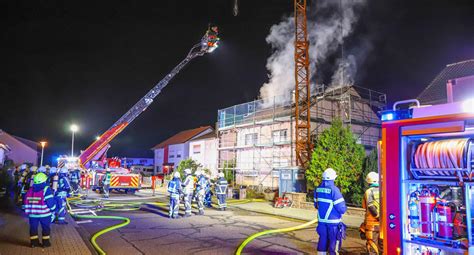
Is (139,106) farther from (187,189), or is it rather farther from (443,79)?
(443,79)

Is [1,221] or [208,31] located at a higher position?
[208,31]

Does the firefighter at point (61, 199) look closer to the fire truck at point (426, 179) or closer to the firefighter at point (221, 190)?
the firefighter at point (221, 190)

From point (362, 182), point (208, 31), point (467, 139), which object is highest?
point (208, 31)

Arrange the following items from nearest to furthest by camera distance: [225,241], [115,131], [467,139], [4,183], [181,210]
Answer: [467,139] < [225,241] < [181,210] < [4,183] < [115,131]

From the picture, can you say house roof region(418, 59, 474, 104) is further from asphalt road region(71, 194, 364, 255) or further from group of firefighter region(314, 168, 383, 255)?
group of firefighter region(314, 168, 383, 255)

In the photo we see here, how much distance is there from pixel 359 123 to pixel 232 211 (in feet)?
51.5

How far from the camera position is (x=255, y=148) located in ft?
90.1

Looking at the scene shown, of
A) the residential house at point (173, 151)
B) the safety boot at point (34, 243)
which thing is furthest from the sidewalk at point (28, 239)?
the residential house at point (173, 151)

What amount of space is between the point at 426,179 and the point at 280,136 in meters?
21.8

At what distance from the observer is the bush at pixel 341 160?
1559 cm

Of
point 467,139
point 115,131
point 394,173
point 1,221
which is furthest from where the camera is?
point 115,131

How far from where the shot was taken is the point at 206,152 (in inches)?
1443

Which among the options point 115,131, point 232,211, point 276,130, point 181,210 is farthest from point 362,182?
point 115,131

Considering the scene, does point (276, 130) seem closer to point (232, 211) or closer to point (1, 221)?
point (232, 211)
